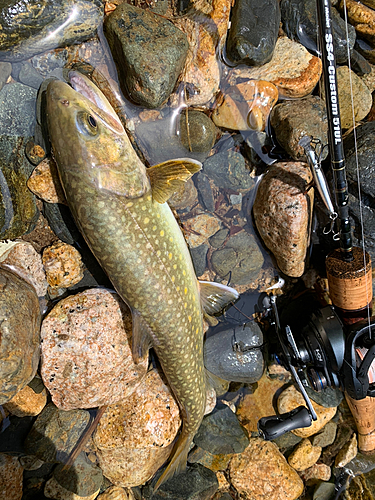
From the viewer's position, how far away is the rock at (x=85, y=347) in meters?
3.32

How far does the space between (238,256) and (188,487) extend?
8.76 feet

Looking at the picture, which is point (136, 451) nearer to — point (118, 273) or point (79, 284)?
point (79, 284)

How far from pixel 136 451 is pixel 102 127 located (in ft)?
10.5

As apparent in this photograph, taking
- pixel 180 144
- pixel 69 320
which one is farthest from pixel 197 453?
pixel 180 144

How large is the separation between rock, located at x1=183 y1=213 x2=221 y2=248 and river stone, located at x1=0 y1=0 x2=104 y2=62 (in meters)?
2.01

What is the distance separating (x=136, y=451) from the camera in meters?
3.69

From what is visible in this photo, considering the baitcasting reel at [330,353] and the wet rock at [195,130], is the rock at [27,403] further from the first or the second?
the wet rock at [195,130]

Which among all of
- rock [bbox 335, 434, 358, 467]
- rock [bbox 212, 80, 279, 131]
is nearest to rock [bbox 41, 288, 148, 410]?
rock [bbox 212, 80, 279, 131]

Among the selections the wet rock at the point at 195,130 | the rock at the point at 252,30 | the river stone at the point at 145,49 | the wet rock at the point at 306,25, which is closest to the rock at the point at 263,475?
the wet rock at the point at 195,130

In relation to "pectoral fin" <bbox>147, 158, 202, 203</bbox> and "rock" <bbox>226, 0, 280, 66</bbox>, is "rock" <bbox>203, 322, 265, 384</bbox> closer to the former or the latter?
"pectoral fin" <bbox>147, 158, 202, 203</bbox>

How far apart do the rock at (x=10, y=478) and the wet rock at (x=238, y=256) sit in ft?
9.65

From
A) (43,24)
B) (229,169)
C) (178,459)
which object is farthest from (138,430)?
(43,24)

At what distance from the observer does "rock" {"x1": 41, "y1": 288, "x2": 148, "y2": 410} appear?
3.32m

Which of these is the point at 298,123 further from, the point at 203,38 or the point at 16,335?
the point at 16,335
